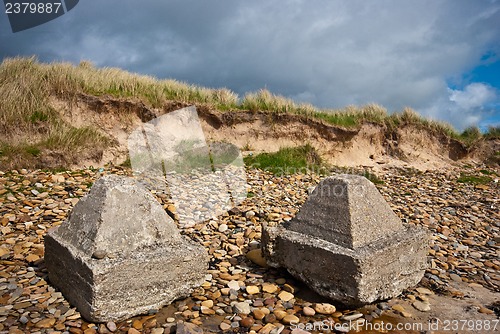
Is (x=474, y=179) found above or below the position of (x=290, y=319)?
above

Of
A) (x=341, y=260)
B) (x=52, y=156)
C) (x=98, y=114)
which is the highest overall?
(x=98, y=114)

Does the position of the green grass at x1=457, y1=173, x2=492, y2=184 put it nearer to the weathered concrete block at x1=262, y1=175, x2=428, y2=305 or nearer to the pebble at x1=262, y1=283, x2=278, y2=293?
the weathered concrete block at x1=262, y1=175, x2=428, y2=305

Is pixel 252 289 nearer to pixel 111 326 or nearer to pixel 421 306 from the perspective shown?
pixel 111 326

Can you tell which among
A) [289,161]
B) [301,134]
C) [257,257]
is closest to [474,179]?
[301,134]

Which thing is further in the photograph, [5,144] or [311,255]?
[5,144]

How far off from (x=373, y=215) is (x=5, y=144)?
8592 millimetres

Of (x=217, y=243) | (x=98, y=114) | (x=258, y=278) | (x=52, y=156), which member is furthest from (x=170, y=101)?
(x=258, y=278)

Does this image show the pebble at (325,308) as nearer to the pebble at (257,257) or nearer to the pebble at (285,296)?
the pebble at (285,296)

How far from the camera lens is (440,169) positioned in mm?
12977

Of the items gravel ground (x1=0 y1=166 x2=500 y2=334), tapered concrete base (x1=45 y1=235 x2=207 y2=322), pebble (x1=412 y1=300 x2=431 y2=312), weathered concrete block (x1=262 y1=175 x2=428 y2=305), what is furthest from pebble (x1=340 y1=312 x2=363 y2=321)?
tapered concrete base (x1=45 y1=235 x2=207 y2=322)

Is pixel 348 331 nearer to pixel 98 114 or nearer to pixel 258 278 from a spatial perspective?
pixel 258 278

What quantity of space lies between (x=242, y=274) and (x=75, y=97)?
8.99 m

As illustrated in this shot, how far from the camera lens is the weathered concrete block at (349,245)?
147 inches

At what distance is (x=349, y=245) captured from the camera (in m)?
3.82
